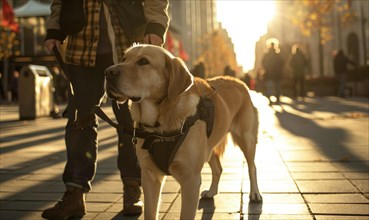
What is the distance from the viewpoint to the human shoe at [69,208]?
11.6 ft

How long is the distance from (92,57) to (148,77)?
1.00 meters

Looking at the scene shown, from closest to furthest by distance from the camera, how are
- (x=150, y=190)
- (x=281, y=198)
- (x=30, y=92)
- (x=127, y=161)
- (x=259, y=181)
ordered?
(x=150, y=190) < (x=127, y=161) < (x=281, y=198) < (x=259, y=181) < (x=30, y=92)

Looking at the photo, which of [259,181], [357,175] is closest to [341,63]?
[357,175]

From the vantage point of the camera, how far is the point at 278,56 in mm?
17156

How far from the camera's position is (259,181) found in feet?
15.4

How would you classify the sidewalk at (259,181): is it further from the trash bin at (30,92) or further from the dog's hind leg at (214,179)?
the trash bin at (30,92)

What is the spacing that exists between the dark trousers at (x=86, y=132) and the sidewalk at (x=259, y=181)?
12.4 inches

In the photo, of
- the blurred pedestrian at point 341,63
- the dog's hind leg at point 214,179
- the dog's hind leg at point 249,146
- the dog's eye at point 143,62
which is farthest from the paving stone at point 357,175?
the blurred pedestrian at point 341,63

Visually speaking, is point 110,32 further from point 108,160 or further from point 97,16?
point 108,160

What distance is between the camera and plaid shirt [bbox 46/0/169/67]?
373 cm

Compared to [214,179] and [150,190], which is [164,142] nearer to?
[150,190]

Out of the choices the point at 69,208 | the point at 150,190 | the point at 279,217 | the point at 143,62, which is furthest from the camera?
the point at 69,208

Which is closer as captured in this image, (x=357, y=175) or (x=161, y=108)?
(x=161, y=108)

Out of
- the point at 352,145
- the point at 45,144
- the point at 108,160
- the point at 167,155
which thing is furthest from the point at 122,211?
the point at 45,144
